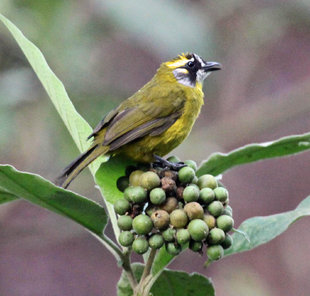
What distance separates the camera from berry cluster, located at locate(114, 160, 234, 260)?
1909 mm

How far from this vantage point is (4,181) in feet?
6.48

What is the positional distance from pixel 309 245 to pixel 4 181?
216 inches

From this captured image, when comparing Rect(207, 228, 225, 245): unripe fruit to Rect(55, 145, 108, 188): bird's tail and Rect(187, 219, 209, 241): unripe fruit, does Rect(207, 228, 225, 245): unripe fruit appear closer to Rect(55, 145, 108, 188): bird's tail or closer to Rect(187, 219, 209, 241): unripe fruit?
Rect(187, 219, 209, 241): unripe fruit

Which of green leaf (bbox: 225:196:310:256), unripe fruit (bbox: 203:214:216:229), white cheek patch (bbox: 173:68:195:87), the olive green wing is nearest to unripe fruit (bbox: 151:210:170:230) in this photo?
unripe fruit (bbox: 203:214:216:229)

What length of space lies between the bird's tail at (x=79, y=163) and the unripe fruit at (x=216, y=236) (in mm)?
716

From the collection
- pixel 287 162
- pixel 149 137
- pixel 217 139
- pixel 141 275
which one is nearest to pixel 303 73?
pixel 287 162

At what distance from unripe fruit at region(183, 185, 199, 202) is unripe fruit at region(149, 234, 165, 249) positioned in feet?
0.42

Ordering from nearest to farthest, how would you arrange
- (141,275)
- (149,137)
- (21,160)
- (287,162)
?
(141,275) → (149,137) → (21,160) → (287,162)

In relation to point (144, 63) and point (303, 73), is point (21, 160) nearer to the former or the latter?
point (144, 63)

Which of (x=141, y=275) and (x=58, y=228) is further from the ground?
(x=58, y=228)

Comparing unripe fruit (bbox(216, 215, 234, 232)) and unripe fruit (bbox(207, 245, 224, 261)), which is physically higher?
unripe fruit (bbox(216, 215, 234, 232))

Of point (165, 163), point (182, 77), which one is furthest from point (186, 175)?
point (182, 77)

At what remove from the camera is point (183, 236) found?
1886 mm

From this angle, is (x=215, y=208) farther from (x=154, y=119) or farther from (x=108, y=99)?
(x=108, y=99)
